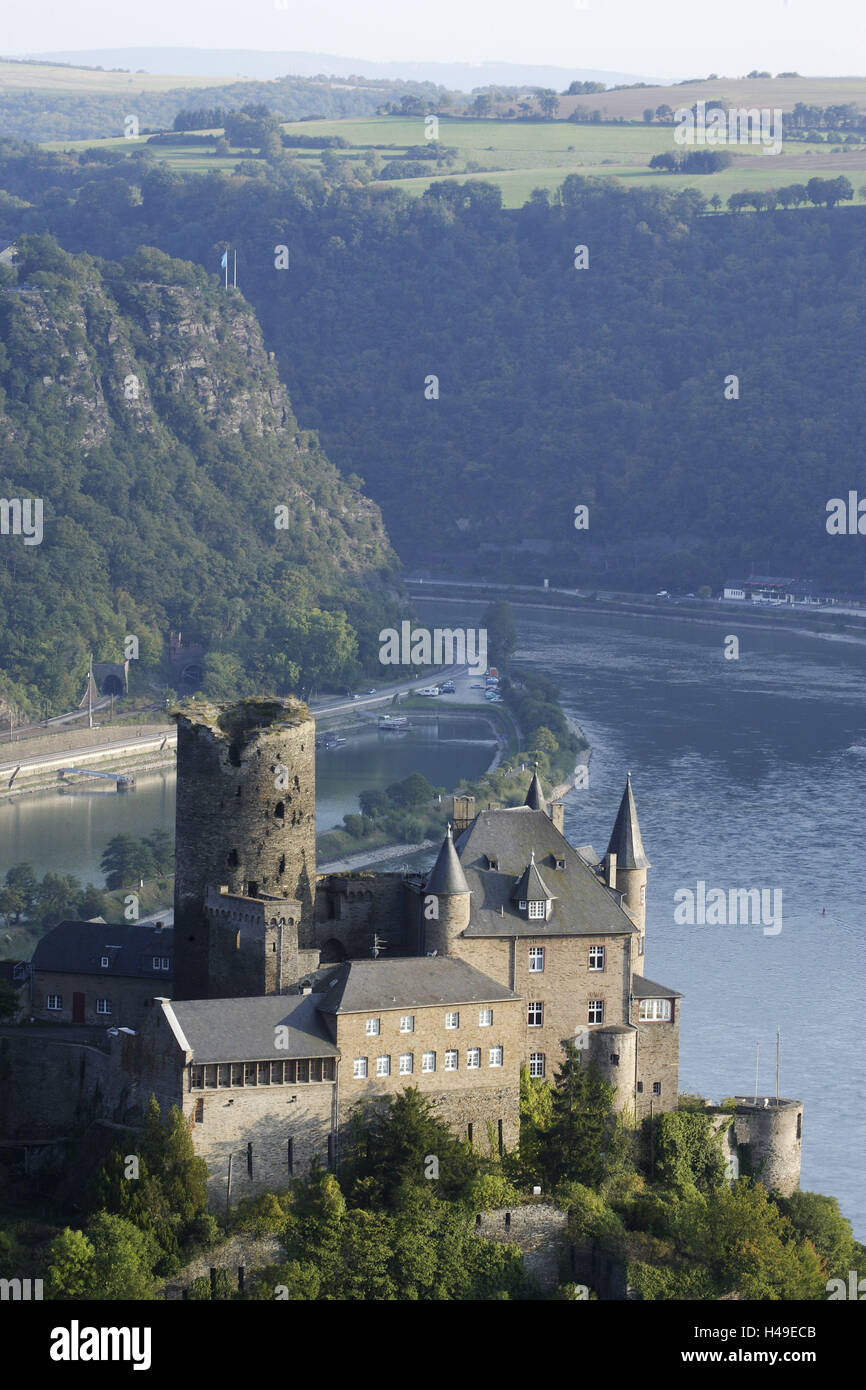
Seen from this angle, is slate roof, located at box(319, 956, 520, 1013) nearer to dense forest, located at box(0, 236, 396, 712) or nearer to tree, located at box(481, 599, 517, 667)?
dense forest, located at box(0, 236, 396, 712)

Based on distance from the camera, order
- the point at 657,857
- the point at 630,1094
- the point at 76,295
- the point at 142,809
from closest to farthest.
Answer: the point at 630,1094, the point at 657,857, the point at 142,809, the point at 76,295

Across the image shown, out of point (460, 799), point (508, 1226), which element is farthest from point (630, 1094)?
point (460, 799)

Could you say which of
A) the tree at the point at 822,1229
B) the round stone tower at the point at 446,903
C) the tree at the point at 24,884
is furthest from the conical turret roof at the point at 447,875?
the tree at the point at 24,884

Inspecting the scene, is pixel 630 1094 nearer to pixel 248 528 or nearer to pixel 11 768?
pixel 11 768

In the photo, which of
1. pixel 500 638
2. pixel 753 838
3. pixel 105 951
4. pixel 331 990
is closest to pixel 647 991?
pixel 331 990

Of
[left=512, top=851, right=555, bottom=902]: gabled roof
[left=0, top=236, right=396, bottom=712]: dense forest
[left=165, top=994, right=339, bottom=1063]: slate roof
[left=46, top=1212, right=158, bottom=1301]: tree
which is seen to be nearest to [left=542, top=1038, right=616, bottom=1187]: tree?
[left=512, top=851, right=555, bottom=902]: gabled roof
